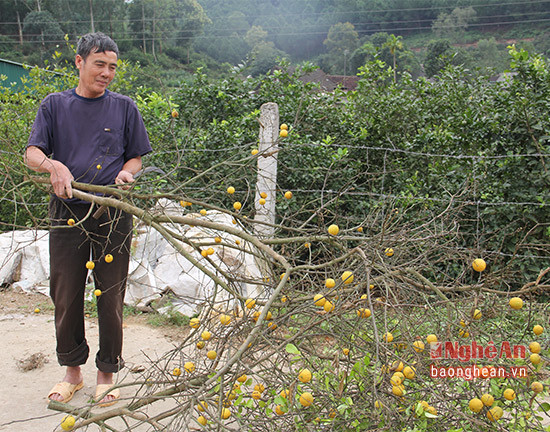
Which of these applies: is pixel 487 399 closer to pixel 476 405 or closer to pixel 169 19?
pixel 476 405

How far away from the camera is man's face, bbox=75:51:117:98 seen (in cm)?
264

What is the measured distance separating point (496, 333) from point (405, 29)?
211 ft

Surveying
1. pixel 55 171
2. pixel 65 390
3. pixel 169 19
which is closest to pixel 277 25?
pixel 169 19

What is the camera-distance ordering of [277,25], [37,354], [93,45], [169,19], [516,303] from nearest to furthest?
[516,303] < [93,45] < [37,354] < [169,19] < [277,25]

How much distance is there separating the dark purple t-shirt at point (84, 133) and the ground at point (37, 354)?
1.05 metres

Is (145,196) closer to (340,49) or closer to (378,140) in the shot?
(378,140)

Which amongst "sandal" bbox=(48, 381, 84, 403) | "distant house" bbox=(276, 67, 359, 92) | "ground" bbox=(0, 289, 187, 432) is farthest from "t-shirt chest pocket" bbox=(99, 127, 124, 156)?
"distant house" bbox=(276, 67, 359, 92)

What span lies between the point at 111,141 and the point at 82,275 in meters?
0.78

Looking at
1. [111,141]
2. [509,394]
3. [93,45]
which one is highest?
[93,45]

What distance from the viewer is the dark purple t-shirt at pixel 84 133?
269 cm

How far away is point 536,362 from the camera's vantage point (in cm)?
154

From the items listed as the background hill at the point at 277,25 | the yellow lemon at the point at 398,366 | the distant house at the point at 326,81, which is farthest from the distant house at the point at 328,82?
the background hill at the point at 277,25

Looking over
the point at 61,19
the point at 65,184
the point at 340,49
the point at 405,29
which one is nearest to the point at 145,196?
the point at 65,184

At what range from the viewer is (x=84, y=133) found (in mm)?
2740
